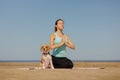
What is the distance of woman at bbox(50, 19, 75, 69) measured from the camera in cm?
1066

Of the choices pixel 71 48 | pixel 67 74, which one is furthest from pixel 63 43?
pixel 67 74

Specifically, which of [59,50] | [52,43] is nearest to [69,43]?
[59,50]

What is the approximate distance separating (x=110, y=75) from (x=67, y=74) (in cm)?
111

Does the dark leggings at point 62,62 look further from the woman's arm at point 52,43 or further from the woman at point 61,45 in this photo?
the woman's arm at point 52,43

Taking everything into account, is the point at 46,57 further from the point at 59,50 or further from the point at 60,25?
the point at 60,25

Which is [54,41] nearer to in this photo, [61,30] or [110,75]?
[61,30]

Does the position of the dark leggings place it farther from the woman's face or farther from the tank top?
the woman's face

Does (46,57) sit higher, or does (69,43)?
(69,43)

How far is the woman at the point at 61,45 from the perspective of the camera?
35.0 ft

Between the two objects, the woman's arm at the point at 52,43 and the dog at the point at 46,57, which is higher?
the woman's arm at the point at 52,43

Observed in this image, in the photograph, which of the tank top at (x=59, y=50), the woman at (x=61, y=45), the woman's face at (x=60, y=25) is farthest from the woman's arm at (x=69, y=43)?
the woman's face at (x=60, y=25)

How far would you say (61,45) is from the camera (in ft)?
34.5

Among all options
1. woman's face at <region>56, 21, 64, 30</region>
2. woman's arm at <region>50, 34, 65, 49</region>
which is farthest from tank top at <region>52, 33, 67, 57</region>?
woman's face at <region>56, 21, 64, 30</region>

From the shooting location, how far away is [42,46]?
1120cm
